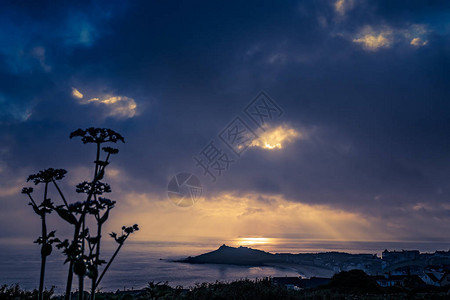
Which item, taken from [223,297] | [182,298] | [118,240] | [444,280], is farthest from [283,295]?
[444,280]

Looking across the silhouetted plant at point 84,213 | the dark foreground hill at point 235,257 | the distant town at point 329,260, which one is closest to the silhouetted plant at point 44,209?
the silhouetted plant at point 84,213

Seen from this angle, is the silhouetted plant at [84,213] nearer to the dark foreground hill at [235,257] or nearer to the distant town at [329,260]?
the distant town at [329,260]

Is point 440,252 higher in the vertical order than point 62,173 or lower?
lower

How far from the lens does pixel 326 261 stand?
130m

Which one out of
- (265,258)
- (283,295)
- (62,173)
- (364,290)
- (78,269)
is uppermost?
(62,173)

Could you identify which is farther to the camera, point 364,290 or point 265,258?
point 265,258

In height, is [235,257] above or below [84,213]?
below

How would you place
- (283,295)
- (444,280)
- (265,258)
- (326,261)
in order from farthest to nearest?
(265,258)
(326,261)
(444,280)
(283,295)

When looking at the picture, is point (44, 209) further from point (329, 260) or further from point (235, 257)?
point (235, 257)

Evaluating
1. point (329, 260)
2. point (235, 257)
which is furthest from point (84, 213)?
point (235, 257)

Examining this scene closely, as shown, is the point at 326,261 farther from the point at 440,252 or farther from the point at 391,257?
the point at 440,252

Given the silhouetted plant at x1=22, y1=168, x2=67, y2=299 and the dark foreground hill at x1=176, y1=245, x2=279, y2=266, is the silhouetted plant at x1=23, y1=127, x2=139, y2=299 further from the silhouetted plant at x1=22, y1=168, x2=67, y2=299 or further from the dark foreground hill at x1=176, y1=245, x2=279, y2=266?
the dark foreground hill at x1=176, y1=245, x2=279, y2=266

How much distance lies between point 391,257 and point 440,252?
19874mm

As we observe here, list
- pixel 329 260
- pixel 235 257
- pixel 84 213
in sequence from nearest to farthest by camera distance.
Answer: pixel 84 213, pixel 329 260, pixel 235 257
